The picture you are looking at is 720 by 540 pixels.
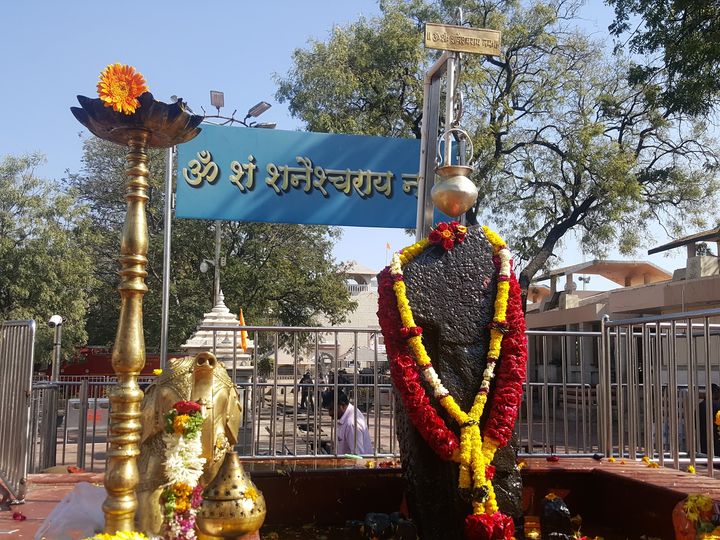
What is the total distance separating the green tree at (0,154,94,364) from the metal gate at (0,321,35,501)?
18.6 m

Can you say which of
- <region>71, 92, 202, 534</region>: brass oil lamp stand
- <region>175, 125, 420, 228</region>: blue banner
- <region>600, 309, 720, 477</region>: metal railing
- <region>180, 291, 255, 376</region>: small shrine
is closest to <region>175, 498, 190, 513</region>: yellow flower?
<region>71, 92, 202, 534</region>: brass oil lamp stand

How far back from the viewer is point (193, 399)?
4055mm

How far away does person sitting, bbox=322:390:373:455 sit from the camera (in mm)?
7344

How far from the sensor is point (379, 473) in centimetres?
566

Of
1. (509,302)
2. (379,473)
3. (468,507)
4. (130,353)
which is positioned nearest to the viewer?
(130,353)

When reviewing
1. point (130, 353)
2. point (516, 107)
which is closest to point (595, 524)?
point (130, 353)

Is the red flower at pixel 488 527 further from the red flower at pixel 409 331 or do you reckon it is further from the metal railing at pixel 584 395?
the metal railing at pixel 584 395

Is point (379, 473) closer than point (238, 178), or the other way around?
point (379, 473)

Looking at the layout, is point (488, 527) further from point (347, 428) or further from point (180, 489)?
point (347, 428)

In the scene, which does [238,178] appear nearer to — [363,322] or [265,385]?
[265,385]

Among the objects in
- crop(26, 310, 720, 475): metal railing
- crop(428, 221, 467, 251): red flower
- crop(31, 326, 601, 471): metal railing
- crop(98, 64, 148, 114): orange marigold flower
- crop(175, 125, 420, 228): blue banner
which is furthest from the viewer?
crop(175, 125, 420, 228): blue banner

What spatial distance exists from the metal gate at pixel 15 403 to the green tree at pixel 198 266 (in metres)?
17.4

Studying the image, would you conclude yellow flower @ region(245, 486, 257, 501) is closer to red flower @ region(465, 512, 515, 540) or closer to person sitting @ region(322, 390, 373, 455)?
red flower @ region(465, 512, 515, 540)

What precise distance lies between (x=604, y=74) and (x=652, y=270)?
12.7 metres
